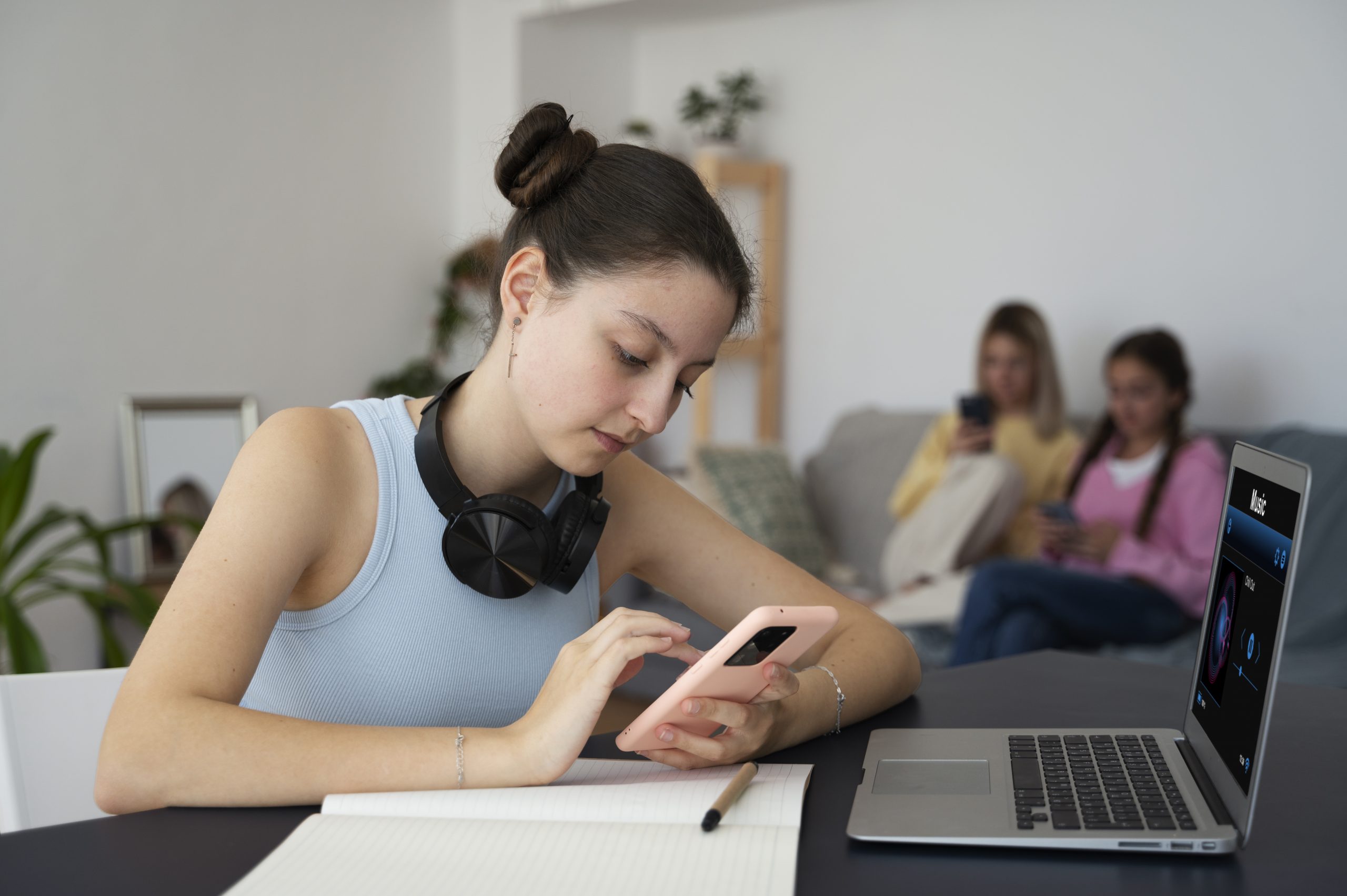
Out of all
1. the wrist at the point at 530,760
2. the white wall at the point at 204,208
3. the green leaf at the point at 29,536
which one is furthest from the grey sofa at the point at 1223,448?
the green leaf at the point at 29,536

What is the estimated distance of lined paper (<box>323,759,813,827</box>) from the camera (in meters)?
0.79

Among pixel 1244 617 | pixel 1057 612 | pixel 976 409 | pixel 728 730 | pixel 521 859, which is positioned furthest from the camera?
pixel 976 409

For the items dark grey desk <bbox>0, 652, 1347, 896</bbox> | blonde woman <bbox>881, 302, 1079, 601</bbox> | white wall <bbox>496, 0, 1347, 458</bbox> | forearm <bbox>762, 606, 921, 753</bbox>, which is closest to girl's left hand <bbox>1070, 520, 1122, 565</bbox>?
blonde woman <bbox>881, 302, 1079, 601</bbox>

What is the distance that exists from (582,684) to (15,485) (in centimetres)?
244

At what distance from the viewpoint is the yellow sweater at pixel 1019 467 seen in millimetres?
3371

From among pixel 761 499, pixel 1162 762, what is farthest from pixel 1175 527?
pixel 1162 762

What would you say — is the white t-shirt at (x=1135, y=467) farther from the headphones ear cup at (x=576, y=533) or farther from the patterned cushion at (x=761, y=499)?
the headphones ear cup at (x=576, y=533)

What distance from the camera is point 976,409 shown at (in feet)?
11.0

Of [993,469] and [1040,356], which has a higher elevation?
[1040,356]

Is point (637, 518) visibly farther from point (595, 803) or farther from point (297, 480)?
point (595, 803)

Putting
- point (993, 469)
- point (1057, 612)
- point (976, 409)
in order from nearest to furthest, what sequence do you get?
point (1057, 612)
point (993, 469)
point (976, 409)

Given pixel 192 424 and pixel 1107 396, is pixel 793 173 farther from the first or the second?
pixel 192 424

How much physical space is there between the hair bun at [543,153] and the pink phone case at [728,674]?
51 cm

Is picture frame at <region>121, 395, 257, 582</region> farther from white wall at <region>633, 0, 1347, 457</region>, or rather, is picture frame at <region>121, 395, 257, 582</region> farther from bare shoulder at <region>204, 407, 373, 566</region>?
bare shoulder at <region>204, 407, 373, 566</region>
